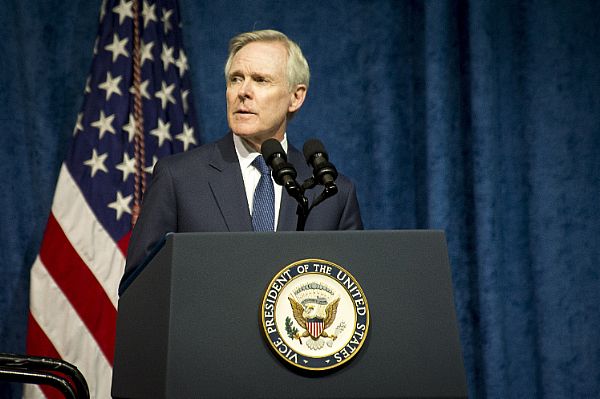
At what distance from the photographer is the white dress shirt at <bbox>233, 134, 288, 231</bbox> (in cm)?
227

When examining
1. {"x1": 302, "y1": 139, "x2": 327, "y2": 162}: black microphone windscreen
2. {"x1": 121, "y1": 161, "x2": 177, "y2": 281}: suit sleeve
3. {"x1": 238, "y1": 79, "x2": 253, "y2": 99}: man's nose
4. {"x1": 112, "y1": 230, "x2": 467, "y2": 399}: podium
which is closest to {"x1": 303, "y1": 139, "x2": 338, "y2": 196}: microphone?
{"x1": 302, "y1": 139, "x2": 327, "y2": 162}: black microphone windscreen

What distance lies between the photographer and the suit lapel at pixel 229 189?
215cm

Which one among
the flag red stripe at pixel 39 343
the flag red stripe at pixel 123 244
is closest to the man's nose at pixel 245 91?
the flag red stripe at pixel 123 244

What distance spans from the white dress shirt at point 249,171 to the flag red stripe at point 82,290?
1.12 m

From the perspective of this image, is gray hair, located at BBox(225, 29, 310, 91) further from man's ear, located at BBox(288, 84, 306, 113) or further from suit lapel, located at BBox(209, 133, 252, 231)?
suit lapel, located at BBox(209, 133, 252, 231)

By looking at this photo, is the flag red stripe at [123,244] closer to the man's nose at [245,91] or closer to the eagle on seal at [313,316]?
the man's nose at [245,91]

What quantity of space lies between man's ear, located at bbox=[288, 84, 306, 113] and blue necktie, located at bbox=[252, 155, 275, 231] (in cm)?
38

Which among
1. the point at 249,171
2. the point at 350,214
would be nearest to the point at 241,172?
the point at 249,171

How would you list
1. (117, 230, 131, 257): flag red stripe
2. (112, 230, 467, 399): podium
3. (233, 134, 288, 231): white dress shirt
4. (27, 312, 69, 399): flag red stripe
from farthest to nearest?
1. (117, 230, 131, 257): flag red stripe
2. (27, 312, 69, 399): flag red stripe
3. (233, 134, 288, 231): white dress shirt
4. (112, 230, 467, 399): podium

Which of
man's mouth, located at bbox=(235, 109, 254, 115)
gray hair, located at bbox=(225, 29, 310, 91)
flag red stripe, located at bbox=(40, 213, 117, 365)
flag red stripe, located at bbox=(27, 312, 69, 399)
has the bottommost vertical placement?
flag red stripe, located at bbox=(27, 312, 69, 399)

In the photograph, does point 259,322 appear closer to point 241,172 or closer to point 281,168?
point 281,168

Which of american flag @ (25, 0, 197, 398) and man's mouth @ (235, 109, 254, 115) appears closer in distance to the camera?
man's mouth @ (235, 109, 254, 115)

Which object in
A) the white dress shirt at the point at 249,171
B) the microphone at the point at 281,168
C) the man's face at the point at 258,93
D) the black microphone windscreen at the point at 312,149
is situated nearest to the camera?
the microphone at the point at 281,168

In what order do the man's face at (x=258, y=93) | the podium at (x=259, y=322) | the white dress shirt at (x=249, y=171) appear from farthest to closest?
the man's face at (x=258, y=93) < the white dress shirt at (x=249, y=171) < the podium at (x=259, y=322)
